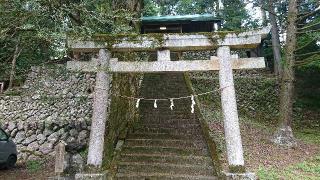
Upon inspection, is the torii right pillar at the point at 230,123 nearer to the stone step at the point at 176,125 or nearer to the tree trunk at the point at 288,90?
the stone step at the point at 176,125

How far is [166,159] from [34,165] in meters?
5.34

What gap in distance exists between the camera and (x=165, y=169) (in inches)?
337

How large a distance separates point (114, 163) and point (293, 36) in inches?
301

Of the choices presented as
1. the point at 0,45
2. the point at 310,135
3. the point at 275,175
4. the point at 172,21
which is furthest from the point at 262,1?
the point at 0,45

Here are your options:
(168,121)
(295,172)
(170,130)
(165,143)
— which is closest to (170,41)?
(165,143)

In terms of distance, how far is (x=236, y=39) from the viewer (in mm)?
7645

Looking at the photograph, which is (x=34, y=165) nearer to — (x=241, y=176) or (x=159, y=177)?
(x=159, y=177)

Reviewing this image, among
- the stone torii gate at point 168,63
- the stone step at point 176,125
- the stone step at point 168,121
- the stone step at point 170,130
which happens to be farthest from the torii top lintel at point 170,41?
the stone step at point 168,121

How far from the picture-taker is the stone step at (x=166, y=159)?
8.87 meters

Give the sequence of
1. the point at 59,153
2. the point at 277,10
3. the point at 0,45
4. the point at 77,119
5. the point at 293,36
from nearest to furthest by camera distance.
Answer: the point at 59,153 < the point at 0,45 < the point at 293,36 < the point at 77,119 < the point at 277,10

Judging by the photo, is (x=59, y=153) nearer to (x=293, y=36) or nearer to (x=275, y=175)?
(x=275, y=175)

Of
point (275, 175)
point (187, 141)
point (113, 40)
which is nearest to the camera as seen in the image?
point (113, 40)

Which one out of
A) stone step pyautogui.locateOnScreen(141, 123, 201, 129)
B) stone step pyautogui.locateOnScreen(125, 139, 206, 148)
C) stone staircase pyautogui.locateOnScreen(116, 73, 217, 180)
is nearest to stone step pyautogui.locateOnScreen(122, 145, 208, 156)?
stone staircase pyautogui.locateOnScreen(116, 73, 217, 180)

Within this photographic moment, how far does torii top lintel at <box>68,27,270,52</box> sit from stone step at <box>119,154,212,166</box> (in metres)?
3.04
